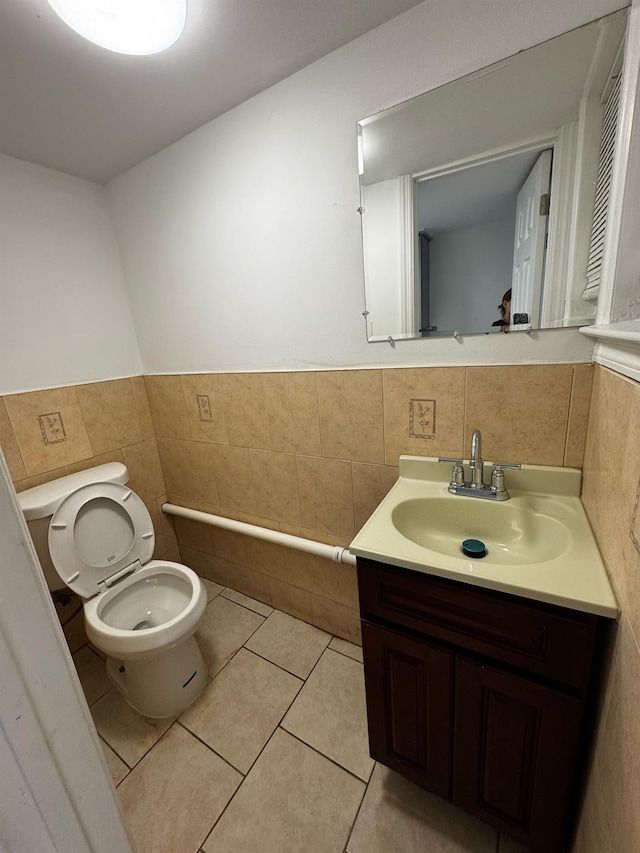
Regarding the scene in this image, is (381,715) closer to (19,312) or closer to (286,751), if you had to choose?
(286,751)

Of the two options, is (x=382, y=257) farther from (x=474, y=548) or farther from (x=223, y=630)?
(x=223, y=630)

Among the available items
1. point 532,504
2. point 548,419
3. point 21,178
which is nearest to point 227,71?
point 21,178

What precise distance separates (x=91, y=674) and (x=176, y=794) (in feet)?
2.39

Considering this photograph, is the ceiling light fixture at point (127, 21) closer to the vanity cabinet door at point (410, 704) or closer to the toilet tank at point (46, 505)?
the toilet tank at point (46, 505)

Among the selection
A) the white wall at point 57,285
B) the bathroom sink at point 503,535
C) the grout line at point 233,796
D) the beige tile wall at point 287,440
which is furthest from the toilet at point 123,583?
the bathroom sink at point 503,535

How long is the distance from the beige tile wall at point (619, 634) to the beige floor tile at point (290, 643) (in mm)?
980

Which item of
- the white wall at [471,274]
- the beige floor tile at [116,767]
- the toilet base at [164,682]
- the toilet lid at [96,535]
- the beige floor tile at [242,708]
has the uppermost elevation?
the white wall at [471,274]

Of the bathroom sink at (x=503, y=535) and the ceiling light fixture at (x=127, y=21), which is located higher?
the ceiling light fixture at (x=127, y=21)

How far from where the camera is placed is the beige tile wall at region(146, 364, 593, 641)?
103cm

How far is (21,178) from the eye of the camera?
4.57 ft

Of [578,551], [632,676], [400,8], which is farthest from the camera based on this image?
[400,8]

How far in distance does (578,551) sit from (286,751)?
3.93 feet

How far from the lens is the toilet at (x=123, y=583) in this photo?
124 cm

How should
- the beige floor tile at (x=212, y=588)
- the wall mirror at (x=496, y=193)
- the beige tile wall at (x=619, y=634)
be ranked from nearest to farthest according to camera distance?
1. the beige tile wall at (x=619, y=634)
2. the wall mirror at (x=496, y=193)
3. the beige floor tile at (x=212, y=588)
